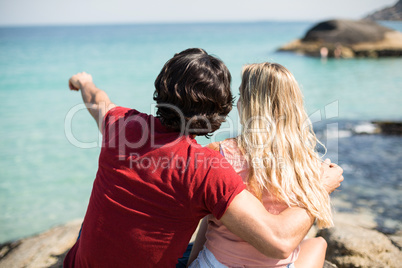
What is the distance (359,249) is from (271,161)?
181 centimetres

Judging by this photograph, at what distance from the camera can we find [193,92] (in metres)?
1.49

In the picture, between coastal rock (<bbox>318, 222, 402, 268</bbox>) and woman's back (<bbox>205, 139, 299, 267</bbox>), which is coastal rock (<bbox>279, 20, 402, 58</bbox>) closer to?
coastal rock (<bbox>318, 222, 402, 268</bbox>)

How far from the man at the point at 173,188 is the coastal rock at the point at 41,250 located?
5.60 feet

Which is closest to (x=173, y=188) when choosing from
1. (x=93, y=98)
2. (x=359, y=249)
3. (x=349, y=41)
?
(x=93, y=98)

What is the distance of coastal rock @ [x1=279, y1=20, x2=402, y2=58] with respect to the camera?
26109 millimetres

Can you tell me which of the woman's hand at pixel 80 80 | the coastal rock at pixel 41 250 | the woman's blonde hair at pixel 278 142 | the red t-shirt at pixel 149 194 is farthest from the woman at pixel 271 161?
the coastal rock at pixel 41 250

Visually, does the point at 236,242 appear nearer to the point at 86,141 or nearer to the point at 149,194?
the point at 149,194

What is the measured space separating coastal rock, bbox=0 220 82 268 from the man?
1706mm

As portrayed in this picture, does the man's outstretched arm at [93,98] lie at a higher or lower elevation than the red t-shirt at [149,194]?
higher

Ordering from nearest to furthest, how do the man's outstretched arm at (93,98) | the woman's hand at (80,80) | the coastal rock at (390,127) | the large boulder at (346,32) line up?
1. the man's outstretched arm at (93,98)
2. the woman's hand at (80,80)
3. the coastal rock at (390,127)
4. the large boulder at (346,32)

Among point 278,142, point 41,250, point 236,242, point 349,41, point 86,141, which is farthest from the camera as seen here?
point 349,41

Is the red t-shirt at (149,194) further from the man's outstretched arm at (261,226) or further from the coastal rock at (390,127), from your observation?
the coastal rock at (390,127)

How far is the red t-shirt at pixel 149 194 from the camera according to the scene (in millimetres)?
1416

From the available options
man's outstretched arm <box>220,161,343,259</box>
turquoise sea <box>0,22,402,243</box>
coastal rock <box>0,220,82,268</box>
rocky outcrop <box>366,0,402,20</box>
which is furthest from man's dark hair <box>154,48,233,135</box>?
rocky outcrop <box>366,0,402,20</box>
